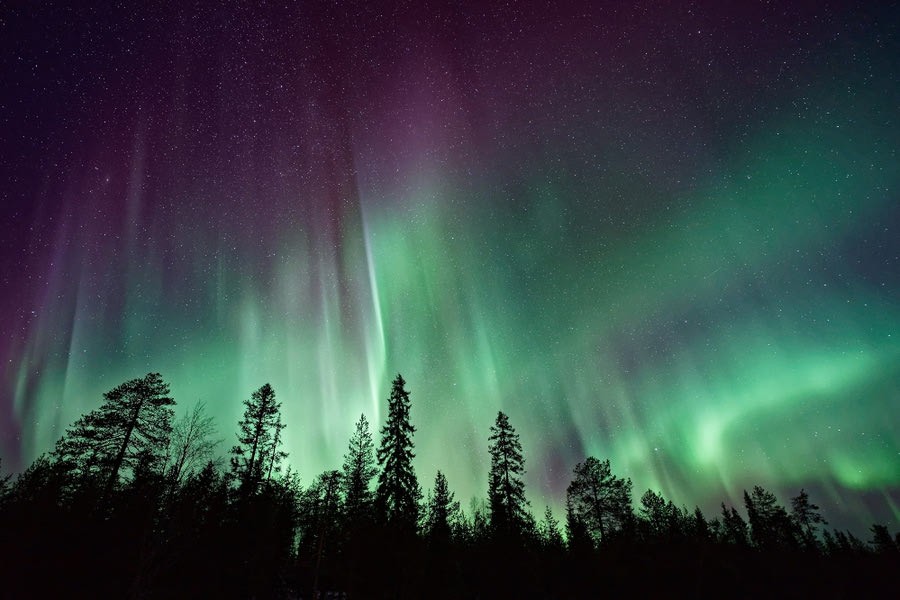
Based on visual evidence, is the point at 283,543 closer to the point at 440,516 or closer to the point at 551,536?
the point at 440,516

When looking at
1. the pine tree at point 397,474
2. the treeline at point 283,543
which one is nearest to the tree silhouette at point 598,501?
the treeline at point 283,543

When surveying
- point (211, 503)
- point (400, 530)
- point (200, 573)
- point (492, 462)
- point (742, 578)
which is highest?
point (492, 462)

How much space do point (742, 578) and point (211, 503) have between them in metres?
41.9

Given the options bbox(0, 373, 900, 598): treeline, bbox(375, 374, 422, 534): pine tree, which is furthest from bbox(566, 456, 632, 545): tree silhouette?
bbox(375, 374, 422, 534): pine tree

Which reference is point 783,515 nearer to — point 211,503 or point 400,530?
point 400,530

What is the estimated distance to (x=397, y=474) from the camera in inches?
1497

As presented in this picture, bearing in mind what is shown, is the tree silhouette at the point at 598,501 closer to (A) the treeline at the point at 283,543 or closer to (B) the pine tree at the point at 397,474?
(A) the treeline at the point at 283,543

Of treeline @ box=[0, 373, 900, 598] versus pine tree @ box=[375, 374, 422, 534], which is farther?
pine tree @ box=[375, 374, 422, 534]

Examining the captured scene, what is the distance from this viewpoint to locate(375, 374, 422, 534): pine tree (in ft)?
115

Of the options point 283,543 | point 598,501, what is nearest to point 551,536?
point 598,501

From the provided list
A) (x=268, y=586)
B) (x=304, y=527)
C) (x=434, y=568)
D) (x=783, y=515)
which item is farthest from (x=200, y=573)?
(x=783, y=515)

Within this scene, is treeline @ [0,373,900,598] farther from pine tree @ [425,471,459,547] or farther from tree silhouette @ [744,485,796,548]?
tree silhouette @ [744,485,796,548]

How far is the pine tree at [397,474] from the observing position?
115 feet

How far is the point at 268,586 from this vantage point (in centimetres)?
2803
